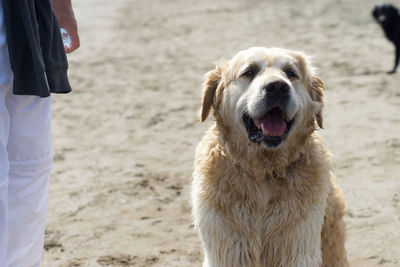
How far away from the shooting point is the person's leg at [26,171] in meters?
2.32

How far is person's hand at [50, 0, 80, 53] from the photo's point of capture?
2.62 m

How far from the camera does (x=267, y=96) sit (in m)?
2.79

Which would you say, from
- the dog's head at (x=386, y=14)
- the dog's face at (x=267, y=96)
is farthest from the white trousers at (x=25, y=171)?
the dog's head at (x=386, y=14)

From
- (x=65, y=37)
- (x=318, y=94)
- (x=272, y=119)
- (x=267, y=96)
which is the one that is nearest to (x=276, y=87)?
(x=267, y=96)

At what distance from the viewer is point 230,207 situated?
2896 millimetres

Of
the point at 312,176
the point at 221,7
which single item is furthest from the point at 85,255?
the point at 221,7

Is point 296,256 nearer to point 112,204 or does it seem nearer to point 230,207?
point 230,207

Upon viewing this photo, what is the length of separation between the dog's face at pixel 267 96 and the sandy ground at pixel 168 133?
1071 millimetres

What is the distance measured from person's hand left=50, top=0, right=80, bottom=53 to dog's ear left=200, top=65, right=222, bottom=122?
0.78 metres

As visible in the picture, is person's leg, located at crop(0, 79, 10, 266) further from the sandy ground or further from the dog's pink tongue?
the sandy ground

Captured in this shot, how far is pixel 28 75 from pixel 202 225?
1.22 metres

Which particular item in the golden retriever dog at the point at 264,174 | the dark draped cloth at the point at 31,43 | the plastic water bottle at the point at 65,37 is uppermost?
the dark draped cloth at the point at 31,43

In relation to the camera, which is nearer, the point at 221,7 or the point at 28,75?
the point at 28,75

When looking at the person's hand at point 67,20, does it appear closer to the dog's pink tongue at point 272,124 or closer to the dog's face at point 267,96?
the dog's face at point 267,96
